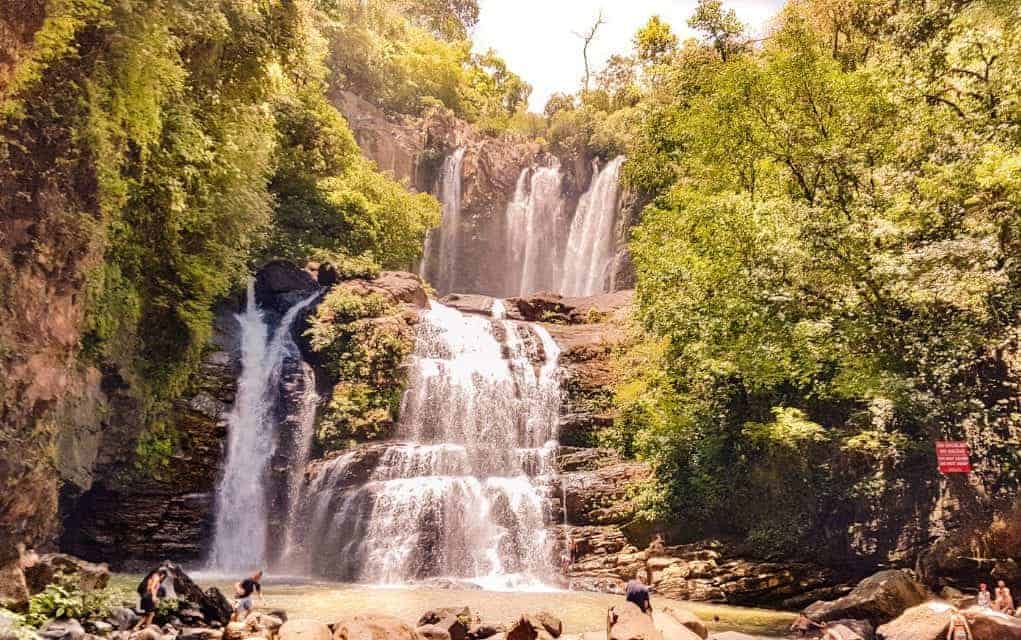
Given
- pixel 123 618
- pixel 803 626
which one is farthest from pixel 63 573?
pixel 803 626

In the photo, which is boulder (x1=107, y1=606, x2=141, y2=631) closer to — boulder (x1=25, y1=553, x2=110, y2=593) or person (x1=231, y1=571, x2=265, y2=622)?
boulder (x1=25, y1=553, x2=110, y2=593)

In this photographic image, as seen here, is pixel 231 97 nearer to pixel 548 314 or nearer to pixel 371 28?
pixel 548 314

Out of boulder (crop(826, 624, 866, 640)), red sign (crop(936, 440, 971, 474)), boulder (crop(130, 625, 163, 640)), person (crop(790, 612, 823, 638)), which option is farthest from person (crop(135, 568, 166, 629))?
red sign (crop(936, 440, 971, 474))

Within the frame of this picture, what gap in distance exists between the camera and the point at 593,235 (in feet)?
136

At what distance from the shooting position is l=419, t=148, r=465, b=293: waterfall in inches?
1726

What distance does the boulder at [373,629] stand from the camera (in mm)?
9477

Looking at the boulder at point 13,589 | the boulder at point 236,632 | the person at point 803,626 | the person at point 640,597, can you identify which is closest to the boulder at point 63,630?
the boulder at point 13,589

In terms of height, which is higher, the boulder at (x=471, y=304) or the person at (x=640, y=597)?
the boulder at (x=471, y=304)

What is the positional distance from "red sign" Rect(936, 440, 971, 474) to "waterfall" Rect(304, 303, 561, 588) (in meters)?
10.7

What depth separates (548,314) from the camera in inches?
1271

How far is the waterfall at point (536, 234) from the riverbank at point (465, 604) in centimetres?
2694

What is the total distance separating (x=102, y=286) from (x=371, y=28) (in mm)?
38175

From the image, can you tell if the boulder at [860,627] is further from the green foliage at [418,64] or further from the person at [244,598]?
the green foliage at [418,64]

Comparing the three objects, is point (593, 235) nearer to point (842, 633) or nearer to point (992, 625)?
point (842, 633)
